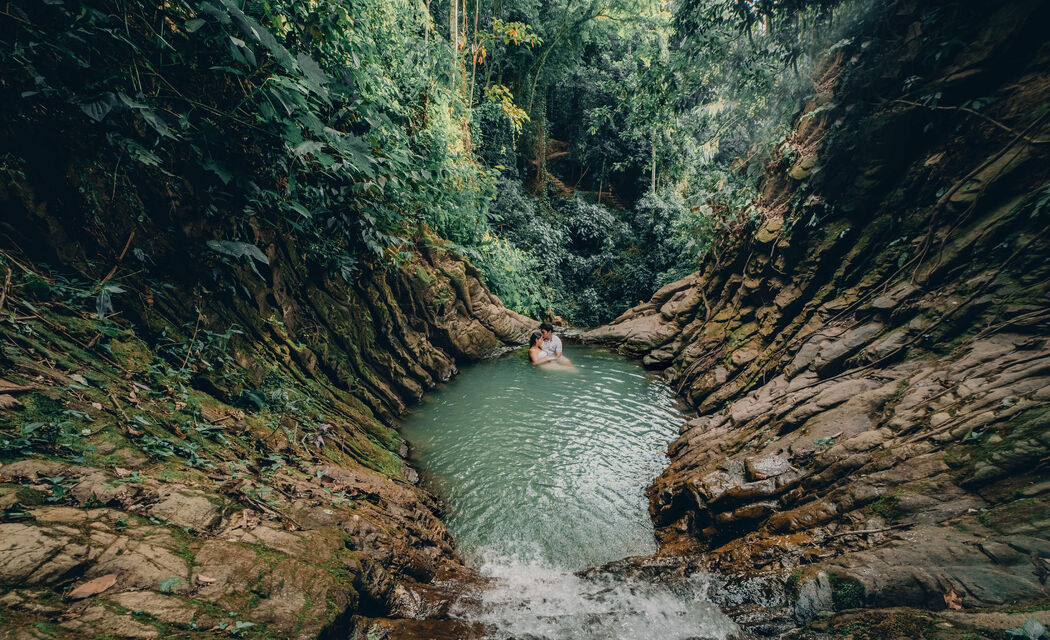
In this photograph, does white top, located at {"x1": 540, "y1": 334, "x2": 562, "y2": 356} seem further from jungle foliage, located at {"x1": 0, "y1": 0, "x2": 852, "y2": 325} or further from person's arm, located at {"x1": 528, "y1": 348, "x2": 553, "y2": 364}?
jungle foliage, located at {"x1": 0, "y1": 0, "x2": 852, "y2": 325}

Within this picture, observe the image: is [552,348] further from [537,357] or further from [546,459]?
[546,459]

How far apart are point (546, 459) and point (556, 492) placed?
2.35 ft

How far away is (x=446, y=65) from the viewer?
9.89m

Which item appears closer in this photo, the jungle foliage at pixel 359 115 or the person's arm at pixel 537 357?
the jungle foliage at pixel 359 115

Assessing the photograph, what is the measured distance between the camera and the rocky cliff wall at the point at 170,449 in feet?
5.79

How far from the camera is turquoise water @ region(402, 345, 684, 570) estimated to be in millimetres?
4641

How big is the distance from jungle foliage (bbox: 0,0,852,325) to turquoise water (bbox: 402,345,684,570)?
3.35 metres

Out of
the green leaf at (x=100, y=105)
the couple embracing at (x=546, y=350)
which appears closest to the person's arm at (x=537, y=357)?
the couple embracing at (x=546, y=350)

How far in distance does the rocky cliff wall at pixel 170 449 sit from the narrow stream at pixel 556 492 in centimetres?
76

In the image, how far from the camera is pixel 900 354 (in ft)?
14.5

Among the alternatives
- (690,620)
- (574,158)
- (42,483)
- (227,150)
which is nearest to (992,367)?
(690,620)

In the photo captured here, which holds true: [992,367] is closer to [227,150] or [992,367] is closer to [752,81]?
[752,81]

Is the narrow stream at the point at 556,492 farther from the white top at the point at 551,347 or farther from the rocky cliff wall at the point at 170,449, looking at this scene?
the white top at the point at 551,347

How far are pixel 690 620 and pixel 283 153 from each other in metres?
6.03
